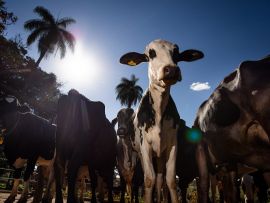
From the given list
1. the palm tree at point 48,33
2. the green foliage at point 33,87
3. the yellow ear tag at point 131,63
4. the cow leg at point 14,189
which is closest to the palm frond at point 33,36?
the palm tree at point 48,33

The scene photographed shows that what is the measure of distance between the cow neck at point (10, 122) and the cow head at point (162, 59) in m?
4.71

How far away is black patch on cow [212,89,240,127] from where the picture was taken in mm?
4223

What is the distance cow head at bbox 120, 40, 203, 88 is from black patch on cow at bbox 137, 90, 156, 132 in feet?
1.22

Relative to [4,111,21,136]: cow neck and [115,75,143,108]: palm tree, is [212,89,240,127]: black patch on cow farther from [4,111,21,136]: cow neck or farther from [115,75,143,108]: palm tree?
[115,75,143,108]: palm tree

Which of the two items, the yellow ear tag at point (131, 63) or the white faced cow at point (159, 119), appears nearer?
the white faced cow at point (159, 119)

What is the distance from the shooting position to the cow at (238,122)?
3.73 metres

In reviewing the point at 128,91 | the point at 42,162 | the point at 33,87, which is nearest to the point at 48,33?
the point at 33,87

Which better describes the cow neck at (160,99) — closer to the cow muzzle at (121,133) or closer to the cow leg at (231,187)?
the cow leg at (231,187)

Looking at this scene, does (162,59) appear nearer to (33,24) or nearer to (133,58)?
(133,58)

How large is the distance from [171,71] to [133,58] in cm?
144

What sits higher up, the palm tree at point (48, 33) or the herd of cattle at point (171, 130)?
the palm tree at point (48, 33)

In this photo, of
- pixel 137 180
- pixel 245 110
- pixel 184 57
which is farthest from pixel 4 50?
pixel 245 110

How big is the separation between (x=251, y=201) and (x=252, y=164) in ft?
15.6

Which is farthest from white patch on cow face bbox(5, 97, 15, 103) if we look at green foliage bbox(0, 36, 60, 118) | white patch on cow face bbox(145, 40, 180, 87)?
green foliage bbox(0, 36, 60, 118)
